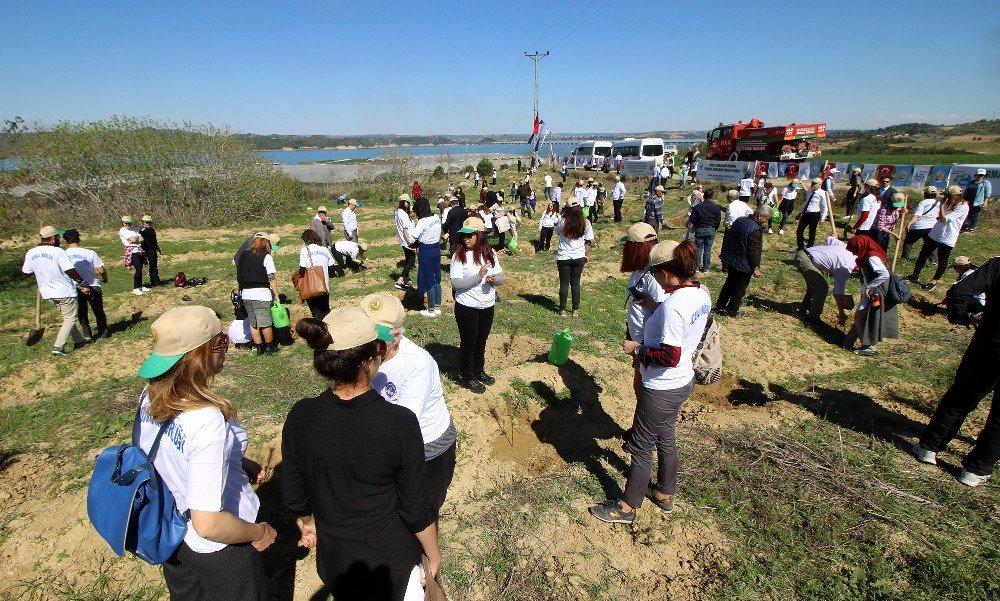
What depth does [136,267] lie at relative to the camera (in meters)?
8.92

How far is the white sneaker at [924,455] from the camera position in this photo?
150 inches

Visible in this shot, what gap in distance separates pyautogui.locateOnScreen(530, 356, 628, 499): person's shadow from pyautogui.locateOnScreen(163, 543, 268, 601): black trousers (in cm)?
278

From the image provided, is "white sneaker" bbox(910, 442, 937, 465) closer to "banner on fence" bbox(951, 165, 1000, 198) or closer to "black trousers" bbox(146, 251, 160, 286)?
"black trousers" bbox(146, 251, 160, 286)

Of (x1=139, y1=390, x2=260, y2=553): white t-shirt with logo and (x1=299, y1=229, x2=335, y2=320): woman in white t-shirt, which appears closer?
(x1=139, y1=390, x2=260, y2=553): white t-shirt with logo

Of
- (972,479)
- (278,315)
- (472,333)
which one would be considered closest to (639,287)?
(472,333)

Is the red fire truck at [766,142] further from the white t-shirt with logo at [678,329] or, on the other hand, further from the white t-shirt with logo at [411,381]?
the white t-shirt with logo at [411,381]

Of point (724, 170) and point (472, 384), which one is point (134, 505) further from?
point (724, 170)

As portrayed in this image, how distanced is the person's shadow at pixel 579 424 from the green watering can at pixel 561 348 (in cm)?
12

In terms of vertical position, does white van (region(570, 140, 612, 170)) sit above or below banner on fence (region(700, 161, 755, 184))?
above

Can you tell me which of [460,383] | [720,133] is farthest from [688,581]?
[720,133]

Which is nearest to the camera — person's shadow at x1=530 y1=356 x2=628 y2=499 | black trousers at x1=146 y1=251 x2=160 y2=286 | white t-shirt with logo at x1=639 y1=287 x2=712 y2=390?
white t-shirt with logo at x1=639 y1=287 x2=712 y2=390

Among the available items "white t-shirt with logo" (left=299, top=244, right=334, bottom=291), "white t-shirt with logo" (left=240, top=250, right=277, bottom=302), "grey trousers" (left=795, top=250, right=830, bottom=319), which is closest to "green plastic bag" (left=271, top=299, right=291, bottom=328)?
"white t-shirt with logo" (left=240, top=250, right=277, bottom=302)

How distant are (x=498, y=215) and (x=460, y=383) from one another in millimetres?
8030

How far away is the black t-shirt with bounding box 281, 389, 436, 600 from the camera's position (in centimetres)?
167
